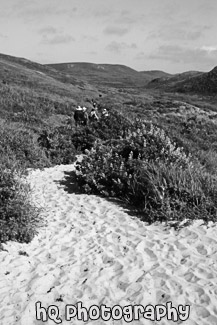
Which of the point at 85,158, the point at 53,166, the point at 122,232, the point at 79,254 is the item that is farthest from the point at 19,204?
the point at 53,166

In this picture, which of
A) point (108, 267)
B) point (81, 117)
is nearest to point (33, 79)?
point (81, 117)

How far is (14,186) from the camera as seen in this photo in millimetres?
8492

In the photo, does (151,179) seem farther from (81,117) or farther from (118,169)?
(81,117)

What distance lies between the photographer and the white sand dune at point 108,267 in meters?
5.60

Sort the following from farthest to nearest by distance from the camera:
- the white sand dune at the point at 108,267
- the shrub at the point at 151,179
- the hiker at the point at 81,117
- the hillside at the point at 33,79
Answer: the hillside at the point at 33,79 → the hiker at the point at 81,117 → the shrub at the point at 151,179 → the white sand dune at the point at 108,267

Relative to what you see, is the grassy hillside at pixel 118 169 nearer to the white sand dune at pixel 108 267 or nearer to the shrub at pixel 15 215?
the shrub at pixel 15 215

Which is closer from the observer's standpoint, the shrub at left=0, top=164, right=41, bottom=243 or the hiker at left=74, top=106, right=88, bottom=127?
the shrub at left=0, top=164, right=41, bottom=243

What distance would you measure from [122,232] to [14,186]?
287 centimetres

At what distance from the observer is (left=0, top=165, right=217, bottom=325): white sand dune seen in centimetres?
560

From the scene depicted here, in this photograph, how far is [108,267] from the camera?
6668mm

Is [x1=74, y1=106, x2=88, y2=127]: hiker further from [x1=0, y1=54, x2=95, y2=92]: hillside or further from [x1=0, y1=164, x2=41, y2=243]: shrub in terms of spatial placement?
[x1=0, y1=54, x2=95, y2=92]: hillside

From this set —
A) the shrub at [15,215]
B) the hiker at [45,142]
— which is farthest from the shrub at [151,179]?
the hiker at [45,142]

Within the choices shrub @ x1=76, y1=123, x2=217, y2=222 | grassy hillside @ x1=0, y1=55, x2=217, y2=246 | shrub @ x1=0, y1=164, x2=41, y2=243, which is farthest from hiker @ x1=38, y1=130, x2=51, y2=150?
shrub @ x1=0, y1=164, x2=41, y2=243

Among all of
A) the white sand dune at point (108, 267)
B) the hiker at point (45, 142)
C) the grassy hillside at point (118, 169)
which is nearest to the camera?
the white sand dune at point (108, 267)
